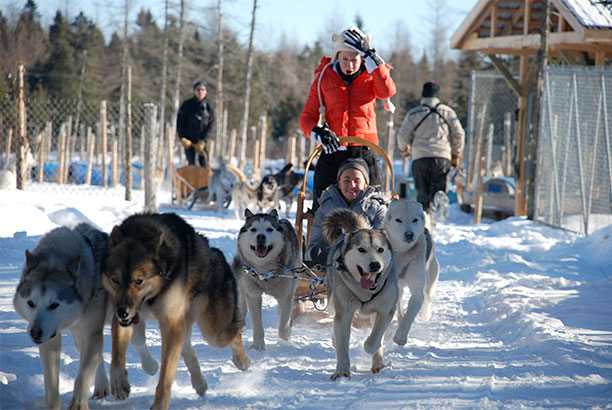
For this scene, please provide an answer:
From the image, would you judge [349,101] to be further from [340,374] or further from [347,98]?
[340,374]

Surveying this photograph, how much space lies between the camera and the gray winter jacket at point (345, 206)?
4363mm

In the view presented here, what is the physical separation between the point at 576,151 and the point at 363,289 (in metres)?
6.88

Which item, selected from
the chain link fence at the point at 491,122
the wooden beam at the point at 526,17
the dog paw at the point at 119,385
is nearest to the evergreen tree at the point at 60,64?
the chain link fence at the point at 491,122

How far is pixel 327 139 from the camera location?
4.62 m

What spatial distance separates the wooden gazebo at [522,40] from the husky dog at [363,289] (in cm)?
821

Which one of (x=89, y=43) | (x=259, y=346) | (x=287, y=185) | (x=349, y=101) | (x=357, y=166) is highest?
(x=89, y=43)

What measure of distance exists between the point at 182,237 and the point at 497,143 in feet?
74.6

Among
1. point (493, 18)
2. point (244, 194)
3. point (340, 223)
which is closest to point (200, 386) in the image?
point (340, 223)

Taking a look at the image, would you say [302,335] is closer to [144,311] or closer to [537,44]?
[144,311]

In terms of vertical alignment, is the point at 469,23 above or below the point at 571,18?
above

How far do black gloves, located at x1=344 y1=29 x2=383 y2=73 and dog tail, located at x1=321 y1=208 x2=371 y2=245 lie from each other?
4.60ft

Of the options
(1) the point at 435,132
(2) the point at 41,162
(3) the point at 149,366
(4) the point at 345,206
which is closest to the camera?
(3) the point at 149,366

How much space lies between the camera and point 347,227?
3.91 meters

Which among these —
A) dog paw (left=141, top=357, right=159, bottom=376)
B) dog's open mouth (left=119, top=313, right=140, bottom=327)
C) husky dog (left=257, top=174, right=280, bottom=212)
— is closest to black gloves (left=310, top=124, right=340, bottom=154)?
dog paw (left=141, top=357, right=159, bottom=376)
